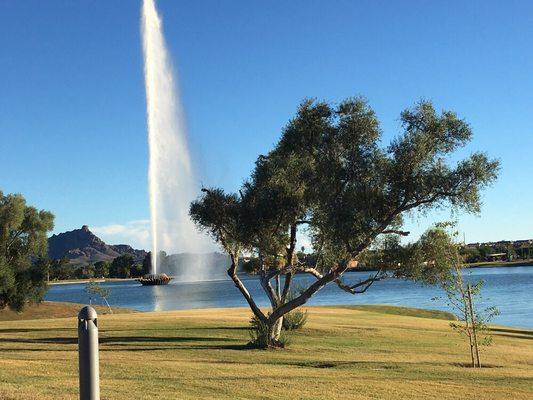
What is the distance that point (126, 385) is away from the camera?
49.2ft

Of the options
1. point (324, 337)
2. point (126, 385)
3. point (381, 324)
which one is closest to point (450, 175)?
point (324, 337)

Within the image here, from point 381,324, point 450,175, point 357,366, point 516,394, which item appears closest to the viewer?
point 516,394

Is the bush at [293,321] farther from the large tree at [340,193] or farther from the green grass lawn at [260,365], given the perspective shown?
the large tree at [340,193]

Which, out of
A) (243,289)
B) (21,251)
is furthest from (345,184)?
(21,251)

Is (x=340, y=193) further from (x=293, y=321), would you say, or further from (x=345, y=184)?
(x=293, y=321)

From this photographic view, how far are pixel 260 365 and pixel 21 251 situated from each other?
41.2m

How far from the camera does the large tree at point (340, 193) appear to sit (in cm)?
2417

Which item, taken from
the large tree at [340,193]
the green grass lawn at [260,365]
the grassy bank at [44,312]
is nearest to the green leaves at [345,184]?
the large tree at [340,193]

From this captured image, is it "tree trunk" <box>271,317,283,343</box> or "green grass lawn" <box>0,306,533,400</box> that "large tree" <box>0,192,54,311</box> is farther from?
"tree trunk" <box>271,317,283,343</box>

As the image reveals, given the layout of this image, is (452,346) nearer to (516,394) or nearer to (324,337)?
(324,337)

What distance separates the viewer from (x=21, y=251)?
5619cm

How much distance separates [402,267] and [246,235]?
6901 millimetres

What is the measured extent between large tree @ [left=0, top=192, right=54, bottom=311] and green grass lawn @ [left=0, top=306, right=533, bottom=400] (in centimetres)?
1837

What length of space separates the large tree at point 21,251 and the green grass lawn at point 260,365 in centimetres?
1837
